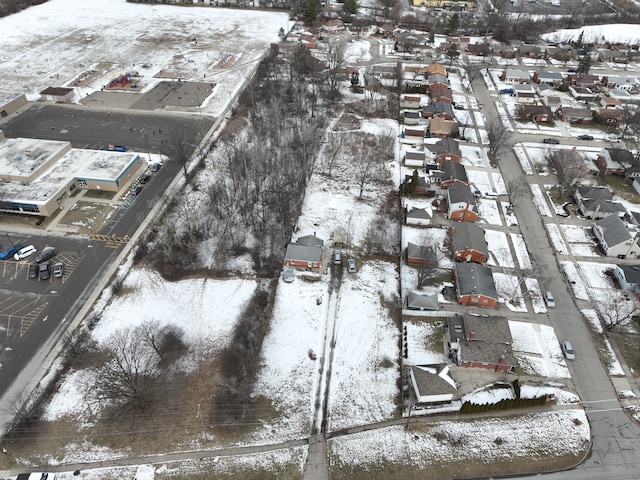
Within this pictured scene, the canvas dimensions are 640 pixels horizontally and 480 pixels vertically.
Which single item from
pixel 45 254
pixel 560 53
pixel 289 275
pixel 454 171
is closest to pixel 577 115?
pixel 454 171

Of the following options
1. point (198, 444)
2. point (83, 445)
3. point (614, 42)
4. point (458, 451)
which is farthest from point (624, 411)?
point (614, 42)

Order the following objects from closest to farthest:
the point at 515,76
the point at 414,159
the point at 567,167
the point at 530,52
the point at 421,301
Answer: the point at 421,301 → the point at 567,167 → the point at 414,159 → the point at 515,76 → the point at 530,52

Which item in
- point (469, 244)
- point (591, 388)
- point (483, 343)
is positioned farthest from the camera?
point (469, 244)

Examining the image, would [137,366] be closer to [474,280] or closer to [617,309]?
[474,280]

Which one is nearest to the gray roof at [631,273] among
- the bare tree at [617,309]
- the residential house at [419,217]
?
the bare tree at [617,309]

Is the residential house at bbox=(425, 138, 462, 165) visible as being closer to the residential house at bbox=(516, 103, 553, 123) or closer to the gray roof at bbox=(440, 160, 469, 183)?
the gray roof at bbox=(440, 160, 469, 183)

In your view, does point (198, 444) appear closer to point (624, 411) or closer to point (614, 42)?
point (624, 411)

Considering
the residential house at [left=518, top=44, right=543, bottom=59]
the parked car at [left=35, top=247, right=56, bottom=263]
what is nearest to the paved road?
the parked car at [left=35, top=247, right=56, bottom=263]
